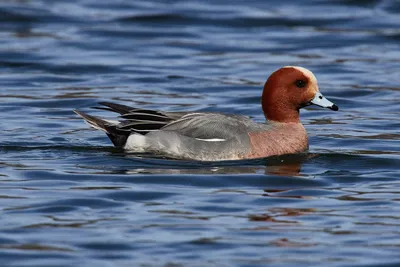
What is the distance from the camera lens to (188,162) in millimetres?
9352

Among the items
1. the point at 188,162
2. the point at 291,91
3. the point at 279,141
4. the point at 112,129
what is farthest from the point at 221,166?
the point at 112,129

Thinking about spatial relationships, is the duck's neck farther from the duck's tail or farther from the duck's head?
the duck's tail

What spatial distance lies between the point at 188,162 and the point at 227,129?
45 cm

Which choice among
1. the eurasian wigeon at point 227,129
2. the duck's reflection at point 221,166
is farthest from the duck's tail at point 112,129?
the duck's reflection at point 221,166

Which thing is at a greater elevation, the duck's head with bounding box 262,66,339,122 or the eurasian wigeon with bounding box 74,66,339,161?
the duck's head with bounding box 262,66,339,122

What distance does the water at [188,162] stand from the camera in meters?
6.75

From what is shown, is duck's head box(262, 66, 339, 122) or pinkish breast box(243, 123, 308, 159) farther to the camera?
duck's head box(262, 66, 339, 122)

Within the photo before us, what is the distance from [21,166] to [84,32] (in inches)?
342

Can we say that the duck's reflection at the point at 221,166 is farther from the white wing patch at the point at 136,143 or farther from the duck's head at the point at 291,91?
the duck's head at the point at 291,91

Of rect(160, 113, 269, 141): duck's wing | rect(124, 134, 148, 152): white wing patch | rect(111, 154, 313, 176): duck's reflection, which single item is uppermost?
rect(160, 113, 269, 141): duck's wing

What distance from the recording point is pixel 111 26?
18.1 meters

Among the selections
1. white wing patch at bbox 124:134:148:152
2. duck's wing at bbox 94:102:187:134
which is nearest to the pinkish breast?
duck's wing at bbox 94:102:187:134

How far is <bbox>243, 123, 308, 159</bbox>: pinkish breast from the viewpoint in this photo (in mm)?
9344

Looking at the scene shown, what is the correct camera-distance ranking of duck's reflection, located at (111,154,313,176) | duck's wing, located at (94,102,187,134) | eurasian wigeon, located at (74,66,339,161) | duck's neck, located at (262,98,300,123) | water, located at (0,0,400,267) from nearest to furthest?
water, located at (0,0,400,267) → duck's reflection, located at (111,154,313,176) → eurasian wigeon, located at (74,66,339,161) → duck's wing, located at (94,102,187,134) → duck's neck, located at (262,98,300,123)
